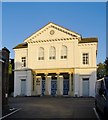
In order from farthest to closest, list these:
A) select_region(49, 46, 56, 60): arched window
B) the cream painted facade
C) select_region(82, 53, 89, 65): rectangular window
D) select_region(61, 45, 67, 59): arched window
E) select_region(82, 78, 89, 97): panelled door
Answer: select_region(49, 46, 56, 60): arched window → select_region(61, 45, 67, 59): arched window → select_region(82, 53, 89, 65): rectangular window → the cream painted facade → select_region(82, 78, 89, 97): panelled door

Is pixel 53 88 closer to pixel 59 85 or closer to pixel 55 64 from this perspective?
pixel 59 85

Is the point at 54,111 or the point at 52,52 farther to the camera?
the point at 52,52

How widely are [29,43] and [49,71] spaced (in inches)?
222

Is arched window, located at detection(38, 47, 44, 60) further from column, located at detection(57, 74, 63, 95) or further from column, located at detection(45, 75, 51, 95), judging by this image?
column, located at detection(57, 74, 63, 95)

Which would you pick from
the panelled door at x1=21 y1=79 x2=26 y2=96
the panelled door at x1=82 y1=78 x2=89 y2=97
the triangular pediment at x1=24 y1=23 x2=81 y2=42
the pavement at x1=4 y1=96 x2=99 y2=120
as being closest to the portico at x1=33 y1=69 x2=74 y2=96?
the panelled door at x1=82 y1=78 x2=89 y2=97

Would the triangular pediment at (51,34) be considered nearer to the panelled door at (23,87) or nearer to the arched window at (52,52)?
the arched window at (52,52)

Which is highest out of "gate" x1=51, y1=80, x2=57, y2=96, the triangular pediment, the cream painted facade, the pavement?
the triangular pediment

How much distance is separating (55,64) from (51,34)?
462 cm

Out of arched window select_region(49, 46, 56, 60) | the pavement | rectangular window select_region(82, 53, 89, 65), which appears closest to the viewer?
the pavement

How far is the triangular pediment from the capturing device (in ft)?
145

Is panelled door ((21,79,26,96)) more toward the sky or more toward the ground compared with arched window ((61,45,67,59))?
more toward the ground

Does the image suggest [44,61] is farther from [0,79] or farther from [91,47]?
[0,79]

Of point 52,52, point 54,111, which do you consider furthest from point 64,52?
point 54,111

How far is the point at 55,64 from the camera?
146ft
